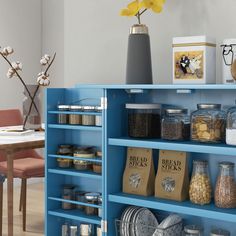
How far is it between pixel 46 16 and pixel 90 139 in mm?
2921

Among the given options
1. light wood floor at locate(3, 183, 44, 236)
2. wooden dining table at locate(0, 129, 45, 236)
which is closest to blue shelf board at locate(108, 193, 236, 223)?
wooden dining table at locate(0, 129, 45, 236)

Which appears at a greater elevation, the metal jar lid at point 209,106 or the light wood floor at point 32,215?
the metal jar lid at point 209,106

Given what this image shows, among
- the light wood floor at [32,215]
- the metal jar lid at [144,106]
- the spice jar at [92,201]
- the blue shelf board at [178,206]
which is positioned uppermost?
the metal jar lid at [144,106]

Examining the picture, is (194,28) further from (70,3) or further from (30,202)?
(30,202)

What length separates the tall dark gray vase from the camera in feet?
7.76

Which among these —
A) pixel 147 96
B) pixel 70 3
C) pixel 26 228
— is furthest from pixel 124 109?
pixel 26 228

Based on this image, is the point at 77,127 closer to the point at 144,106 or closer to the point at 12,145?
the point at 144,106

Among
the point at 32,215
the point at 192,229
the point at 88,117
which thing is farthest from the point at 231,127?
the point at 32,215

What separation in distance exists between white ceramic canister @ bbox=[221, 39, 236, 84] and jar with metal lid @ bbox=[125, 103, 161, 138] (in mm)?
382

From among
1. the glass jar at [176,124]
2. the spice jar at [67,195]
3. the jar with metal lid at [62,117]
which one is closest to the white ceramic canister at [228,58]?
the glass jar at [176,124]

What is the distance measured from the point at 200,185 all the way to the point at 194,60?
0.56 m

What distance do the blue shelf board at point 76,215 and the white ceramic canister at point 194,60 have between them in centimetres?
86

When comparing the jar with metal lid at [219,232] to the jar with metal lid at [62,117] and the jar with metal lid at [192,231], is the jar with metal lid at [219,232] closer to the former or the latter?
the jar with metal lid at [192,231]

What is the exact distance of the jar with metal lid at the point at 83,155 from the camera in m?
2.61
